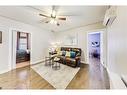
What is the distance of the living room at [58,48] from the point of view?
3057 millimetres

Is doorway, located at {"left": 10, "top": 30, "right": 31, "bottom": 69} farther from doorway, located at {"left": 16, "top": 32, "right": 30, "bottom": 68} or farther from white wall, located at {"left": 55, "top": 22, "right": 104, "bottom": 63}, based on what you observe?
white wall, located at {"left": 55, "top": 22, "right": 104, "bottom": 63}

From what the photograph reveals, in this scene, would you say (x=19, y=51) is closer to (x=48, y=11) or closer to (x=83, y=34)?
(x=48, y=11)

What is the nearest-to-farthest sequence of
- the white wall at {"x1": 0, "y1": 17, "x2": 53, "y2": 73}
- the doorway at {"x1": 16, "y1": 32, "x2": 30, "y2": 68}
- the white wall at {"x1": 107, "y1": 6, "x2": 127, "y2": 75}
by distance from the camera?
the white wall at {"x1": 107, "y1": 6, "x2": 127, "y2": 75}
the white wall at {"x1": 0, "y1": 17, "x2": 53, "y2": 73}
the doorway at {"x1": 16, "y1": 32, "x2": 30, "y2": 68}

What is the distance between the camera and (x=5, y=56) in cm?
425

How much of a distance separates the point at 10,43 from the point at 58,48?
149 inches

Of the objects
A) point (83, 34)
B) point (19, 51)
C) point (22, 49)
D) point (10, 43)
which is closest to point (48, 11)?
point (10, 43)

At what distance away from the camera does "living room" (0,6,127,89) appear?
306cm

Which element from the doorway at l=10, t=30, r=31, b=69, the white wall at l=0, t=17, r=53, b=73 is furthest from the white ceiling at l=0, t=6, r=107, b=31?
the doorway at l=10, t=30, r=31, b=69

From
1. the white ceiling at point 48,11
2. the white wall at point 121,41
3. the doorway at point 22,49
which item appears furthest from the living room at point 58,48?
the doorway at point 22,49

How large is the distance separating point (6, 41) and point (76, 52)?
149 inches

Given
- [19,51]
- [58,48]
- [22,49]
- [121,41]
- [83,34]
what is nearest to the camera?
[121,41]

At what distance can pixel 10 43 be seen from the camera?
449 cm
